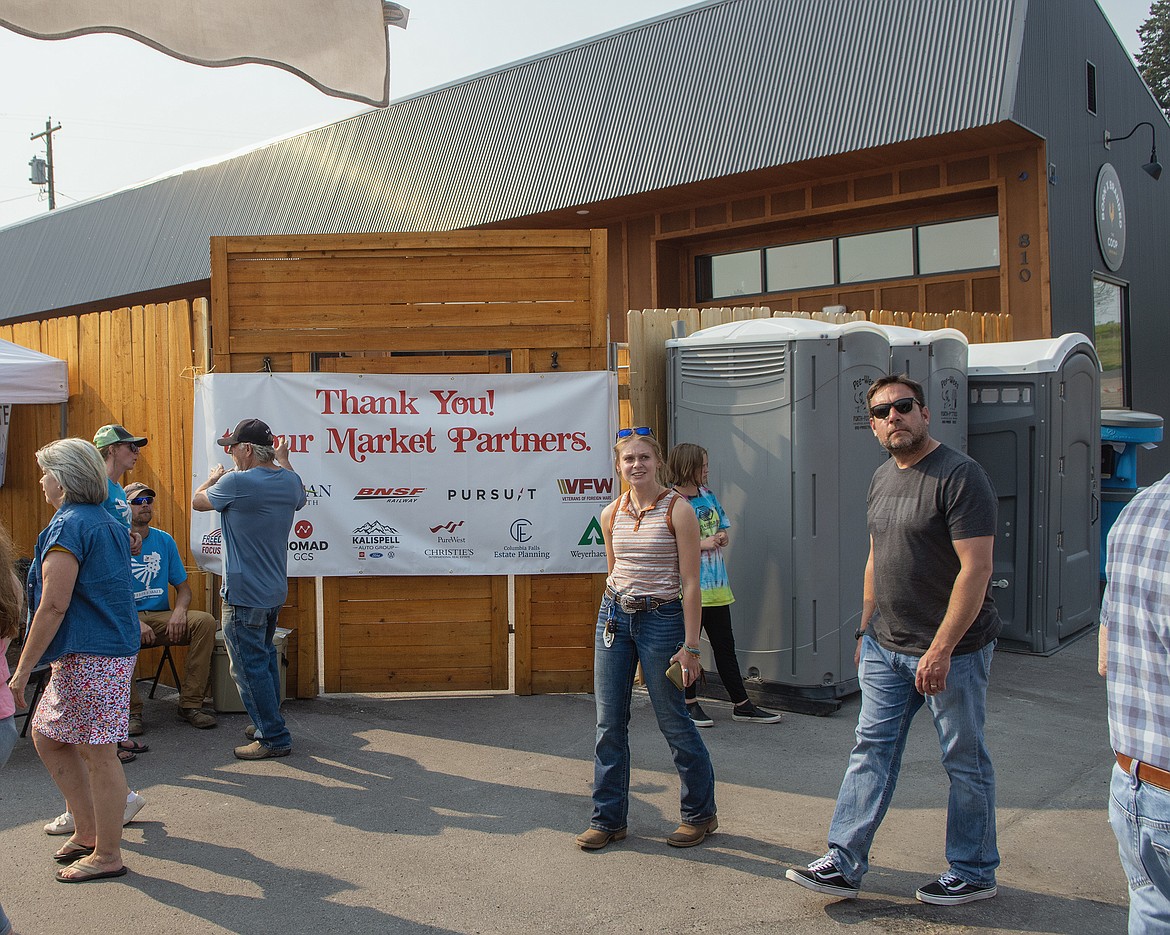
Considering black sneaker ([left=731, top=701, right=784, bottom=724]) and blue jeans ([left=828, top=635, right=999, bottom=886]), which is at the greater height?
blue jeans ([left=828, top=635, right=999, bottom=886])

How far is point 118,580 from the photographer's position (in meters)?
4.21

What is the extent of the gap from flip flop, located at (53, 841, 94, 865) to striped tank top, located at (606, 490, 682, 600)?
244 cm

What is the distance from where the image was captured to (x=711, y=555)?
626 cm

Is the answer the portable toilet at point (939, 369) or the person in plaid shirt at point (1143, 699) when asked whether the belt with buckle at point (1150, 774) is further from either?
the portable toilet at point (939, 369)

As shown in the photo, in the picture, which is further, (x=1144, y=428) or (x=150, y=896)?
(x=1144, y=428)

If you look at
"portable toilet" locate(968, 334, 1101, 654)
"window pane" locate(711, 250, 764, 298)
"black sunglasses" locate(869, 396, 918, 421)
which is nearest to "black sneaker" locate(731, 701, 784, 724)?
"portable toilet" locate(968, 334, 1101, 654)

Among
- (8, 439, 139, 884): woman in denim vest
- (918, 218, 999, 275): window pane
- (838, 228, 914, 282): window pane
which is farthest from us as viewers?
(838, 228, 914, 282): window pane

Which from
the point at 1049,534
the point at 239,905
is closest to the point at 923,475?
the point at 239,905

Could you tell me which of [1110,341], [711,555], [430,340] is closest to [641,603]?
[711,555]

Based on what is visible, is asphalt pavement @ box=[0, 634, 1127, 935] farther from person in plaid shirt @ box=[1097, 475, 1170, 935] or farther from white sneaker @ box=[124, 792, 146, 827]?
person in plaid shirt @ box=[1097, 475, 1170, 935]

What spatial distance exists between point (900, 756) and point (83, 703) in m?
3.14

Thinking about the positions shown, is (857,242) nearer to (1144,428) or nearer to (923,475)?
(1144,428)

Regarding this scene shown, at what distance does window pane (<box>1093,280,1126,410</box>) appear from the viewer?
16.3 m

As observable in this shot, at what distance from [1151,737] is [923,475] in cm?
147
